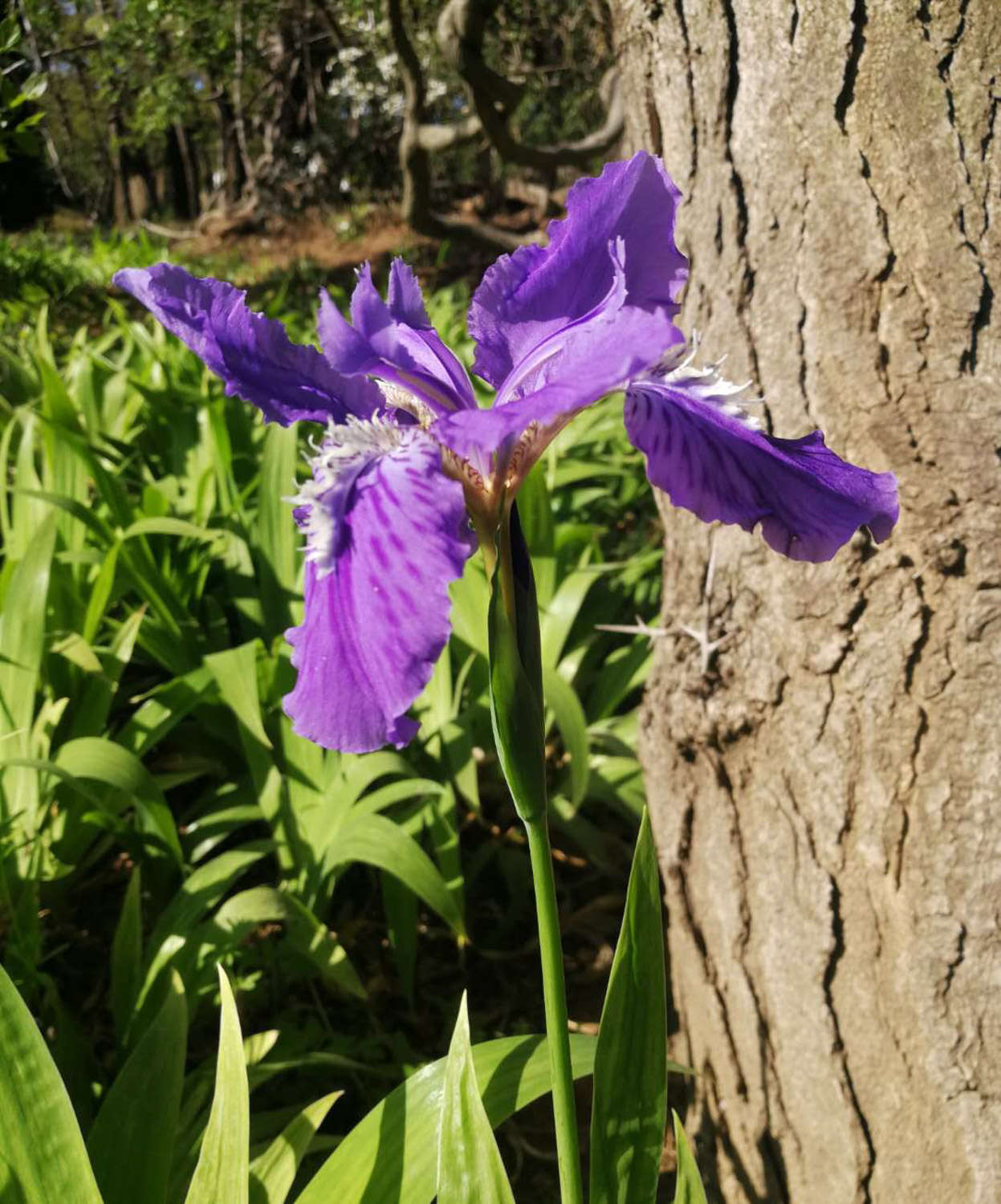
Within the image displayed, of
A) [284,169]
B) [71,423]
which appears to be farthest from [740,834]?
[284,169]

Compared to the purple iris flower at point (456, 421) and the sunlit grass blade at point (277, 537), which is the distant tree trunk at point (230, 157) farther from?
the purple iris flower at point (456, 421)

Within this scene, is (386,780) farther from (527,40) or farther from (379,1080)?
(527,40)

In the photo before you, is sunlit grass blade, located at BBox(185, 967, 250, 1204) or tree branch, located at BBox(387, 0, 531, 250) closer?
sunlit grass blade, located at BBox(185, 967, 250, 1204)

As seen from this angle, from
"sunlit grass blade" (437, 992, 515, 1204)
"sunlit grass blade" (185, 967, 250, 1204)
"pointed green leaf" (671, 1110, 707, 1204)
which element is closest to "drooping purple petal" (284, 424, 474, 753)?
"sunlit grass blade" (437, 992, 515, 1204)

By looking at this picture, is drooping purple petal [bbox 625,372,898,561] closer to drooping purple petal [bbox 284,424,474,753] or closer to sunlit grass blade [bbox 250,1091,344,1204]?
drooping purple petal [bbox 284,424,474,753]

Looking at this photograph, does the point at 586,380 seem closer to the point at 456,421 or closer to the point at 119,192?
the point at 456,421

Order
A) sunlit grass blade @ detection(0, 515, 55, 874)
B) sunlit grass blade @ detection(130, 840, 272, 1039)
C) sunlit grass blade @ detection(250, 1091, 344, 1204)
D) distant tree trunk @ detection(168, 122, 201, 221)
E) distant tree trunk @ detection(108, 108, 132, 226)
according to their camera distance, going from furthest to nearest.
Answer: distant tree trunk @ detection(168, 122, 201, 221), distant tree trunk @ detection(108, 108, 132, 226), sunlit grass blade @ detection(0, 515, 55, 874), sunlit grass blade @ detection(130, 840, 272, 1039), sunlit grass blade @ detection(250, 1091, 344, 1204)

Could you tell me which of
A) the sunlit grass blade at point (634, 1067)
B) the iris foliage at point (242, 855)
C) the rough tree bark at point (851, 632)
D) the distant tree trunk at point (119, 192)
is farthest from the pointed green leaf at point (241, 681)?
the distant tree trunk at point (119, 192)
